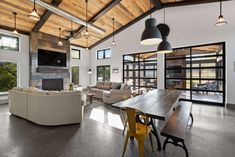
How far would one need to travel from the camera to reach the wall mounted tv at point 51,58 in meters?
7.34

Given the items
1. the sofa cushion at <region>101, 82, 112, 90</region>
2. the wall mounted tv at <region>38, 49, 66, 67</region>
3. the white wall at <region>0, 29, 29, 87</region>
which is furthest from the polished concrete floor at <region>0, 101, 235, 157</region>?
the wall mounted tv at <region>38, 49, 66, 67</region>

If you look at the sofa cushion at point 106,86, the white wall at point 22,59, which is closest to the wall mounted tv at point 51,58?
the white wall at point 22,59

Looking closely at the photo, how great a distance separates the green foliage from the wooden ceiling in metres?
1.78

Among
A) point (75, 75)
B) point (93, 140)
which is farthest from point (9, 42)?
point (93, 140)

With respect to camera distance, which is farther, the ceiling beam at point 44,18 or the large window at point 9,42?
the large window at point 9,42

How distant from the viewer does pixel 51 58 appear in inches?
306

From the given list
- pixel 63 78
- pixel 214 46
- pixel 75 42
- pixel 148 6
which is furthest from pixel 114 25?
pixel 214 46

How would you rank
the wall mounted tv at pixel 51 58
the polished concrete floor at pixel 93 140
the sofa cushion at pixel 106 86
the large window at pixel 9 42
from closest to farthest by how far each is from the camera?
the polished concrete floor at pixel 93 140 → the large window at pixel 9 42 → the sofa cushion at pixel 106 86 → the wall mounted tv at pixel 51 58

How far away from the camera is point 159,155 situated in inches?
87.6

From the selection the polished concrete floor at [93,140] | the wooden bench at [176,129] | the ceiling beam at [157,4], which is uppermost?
the ceiling beam at [157,4]

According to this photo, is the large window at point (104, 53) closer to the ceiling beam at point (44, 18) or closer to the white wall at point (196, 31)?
the white wall at point (196, 31)

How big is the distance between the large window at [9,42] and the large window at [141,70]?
5.92 metres

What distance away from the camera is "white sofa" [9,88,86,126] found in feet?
11.2

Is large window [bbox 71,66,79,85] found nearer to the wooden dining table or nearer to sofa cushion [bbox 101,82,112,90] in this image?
sofa cushion [bbox 101,82,112,90]
